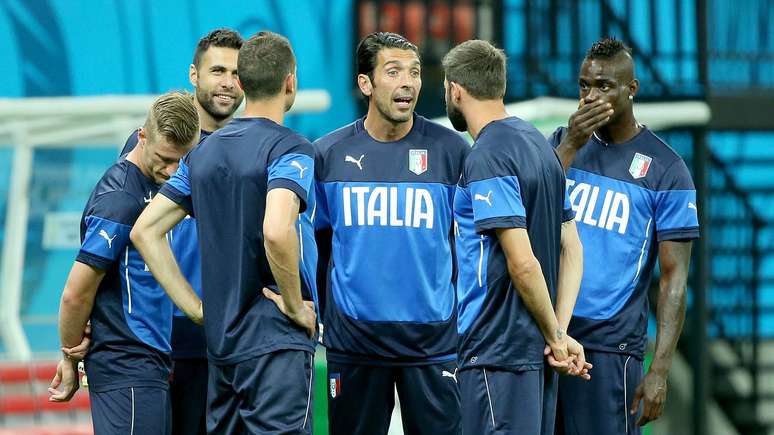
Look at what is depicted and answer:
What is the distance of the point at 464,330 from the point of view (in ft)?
17.5

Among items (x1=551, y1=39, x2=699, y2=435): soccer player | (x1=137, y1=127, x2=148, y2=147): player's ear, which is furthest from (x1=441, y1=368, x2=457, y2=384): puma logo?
(x1=137, y1=127, x2=148, y2=147): player's ear

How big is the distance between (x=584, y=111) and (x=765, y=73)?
364 inches

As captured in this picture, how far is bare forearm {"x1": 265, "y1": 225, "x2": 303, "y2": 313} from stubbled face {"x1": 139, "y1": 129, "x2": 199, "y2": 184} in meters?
0.70

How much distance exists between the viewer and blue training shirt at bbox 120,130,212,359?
19.4 feet

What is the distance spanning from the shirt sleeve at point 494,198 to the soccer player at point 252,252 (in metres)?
0.65

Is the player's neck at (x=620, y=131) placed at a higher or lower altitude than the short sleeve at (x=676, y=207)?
higher

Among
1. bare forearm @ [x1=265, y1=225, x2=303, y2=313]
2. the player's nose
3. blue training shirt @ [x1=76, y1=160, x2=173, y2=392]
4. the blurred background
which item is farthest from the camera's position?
the blurred background

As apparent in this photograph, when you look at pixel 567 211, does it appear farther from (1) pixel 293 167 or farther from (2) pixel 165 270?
(2) pixel 165 270

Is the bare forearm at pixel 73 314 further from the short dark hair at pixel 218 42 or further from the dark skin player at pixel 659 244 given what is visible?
the dark skin player at pixel 659 244

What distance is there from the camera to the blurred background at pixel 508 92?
12.0 metres

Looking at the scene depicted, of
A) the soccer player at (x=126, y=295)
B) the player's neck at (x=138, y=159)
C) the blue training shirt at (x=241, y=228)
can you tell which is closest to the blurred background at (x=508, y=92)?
the player's neck at (x=138, y=159)

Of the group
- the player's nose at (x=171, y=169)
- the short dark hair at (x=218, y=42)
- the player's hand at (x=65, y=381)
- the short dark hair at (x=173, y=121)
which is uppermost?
the short dark hair at (x=218, y=42)

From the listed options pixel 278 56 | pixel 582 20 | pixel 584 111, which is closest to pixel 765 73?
pixel 582 20

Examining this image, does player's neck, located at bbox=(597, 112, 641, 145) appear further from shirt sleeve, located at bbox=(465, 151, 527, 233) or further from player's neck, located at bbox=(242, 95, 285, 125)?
player's neck, located at bbox=(242, 95, 285, 125)
